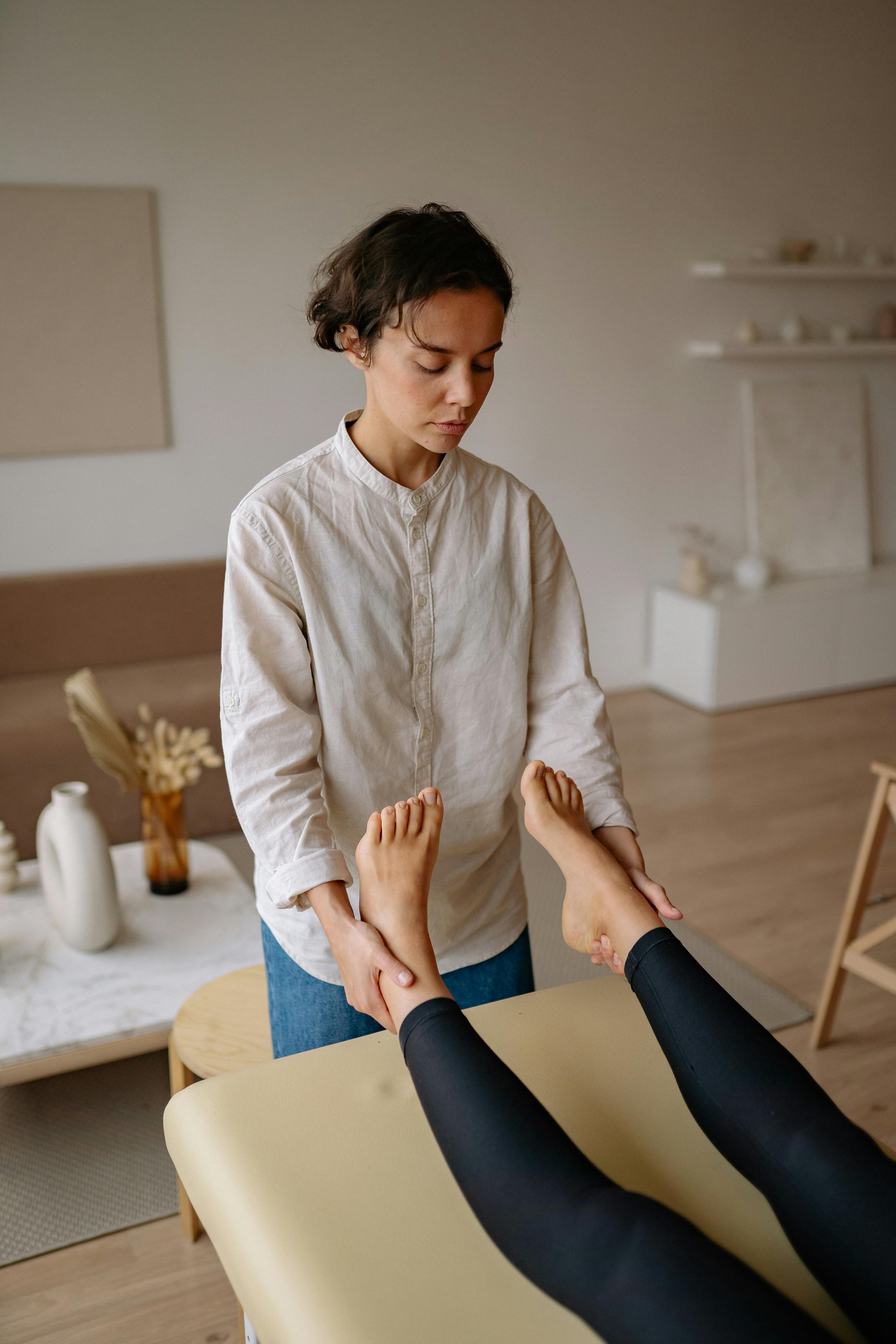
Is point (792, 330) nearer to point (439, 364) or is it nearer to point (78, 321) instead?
point (78, 321)

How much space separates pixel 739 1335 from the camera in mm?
689

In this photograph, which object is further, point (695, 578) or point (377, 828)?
point (695, 578)

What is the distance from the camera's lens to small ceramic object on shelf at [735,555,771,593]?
14.1ft

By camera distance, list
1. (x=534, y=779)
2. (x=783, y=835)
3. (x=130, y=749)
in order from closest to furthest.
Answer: (x=534, y=779) → (x=130, y=749) → (x=783, y=835)

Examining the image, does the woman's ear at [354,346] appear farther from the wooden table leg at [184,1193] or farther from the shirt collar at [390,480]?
the wooden table leg at [184,1193]

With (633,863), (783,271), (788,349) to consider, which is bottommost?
(633,863)

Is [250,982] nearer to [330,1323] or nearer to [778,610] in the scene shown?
[330,1323]

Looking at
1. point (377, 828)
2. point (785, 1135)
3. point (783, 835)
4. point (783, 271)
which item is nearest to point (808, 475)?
point (783, 271)

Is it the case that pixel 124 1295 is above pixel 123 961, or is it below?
below

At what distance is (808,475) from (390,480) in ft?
12.8

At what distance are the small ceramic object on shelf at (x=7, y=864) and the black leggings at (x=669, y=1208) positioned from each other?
1.36 m

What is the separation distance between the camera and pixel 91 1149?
5.86 feet

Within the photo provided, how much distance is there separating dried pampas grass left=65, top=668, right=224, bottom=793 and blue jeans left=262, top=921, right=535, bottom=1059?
763 mm

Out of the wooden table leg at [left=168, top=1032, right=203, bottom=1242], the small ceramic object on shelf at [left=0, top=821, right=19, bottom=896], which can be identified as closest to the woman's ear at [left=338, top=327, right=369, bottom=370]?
the wooden table leg at [left=168, top=1032, right=203, bottom=1242]
